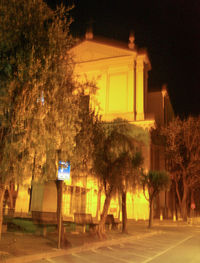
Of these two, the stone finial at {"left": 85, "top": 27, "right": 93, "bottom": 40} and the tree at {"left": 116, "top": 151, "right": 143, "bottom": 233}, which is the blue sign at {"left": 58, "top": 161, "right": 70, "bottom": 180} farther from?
the stone finial at {"left": 85, "top": 27, "right": 93, "bottom": 40}

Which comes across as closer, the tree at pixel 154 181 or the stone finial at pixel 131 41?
the tree at pixel 154 181

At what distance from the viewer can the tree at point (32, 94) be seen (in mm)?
8164

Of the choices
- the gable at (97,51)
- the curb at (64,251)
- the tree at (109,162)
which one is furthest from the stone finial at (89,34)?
the curb at (64,251)

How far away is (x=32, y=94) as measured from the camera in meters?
8.45

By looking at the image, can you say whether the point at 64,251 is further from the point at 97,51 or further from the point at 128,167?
the point at 97,51

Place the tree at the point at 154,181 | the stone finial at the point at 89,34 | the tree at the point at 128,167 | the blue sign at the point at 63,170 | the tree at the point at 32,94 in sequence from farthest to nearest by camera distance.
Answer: the stone finial at the point at 89,34 < the tree at the point at 154,181 < the tree at the point at 128,167 < the blue sign at the point at 63,170 < the tree at the point at 32,94

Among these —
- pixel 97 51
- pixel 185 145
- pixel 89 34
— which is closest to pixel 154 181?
pixel 185 145

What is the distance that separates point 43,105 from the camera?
8.77 meters

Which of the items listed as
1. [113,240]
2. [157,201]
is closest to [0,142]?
[113,240]

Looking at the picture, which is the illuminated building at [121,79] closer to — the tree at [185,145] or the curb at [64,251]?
the tree at [185,145]

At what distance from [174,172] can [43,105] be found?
3193 centimetres

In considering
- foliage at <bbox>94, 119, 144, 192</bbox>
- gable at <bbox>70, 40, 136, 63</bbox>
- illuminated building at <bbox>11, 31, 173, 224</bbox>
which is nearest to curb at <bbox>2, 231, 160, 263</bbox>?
foliage at <bbox>94, 119, 144, 192</bbox>

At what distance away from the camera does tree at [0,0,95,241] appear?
8.16 metres

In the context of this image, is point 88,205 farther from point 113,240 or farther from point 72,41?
point 72,41
